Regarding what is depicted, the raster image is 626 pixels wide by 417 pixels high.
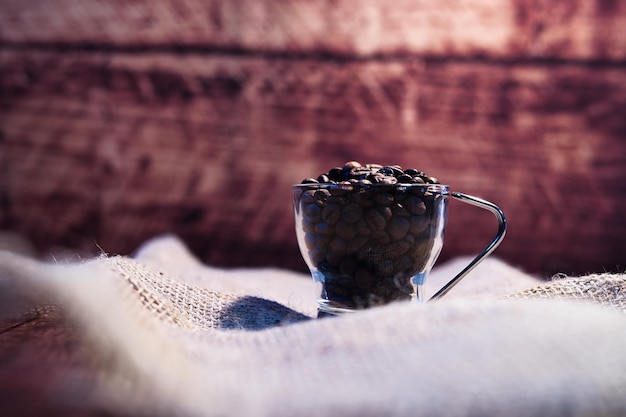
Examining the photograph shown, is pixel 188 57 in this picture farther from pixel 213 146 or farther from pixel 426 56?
pixel 426 56

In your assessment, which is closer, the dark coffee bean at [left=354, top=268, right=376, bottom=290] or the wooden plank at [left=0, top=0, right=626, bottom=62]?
the dark coffee bean at [left=354, top=268, right=376, bottom=290]

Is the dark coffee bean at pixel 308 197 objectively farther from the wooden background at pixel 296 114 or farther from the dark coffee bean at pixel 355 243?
the wooden background at pixel 296 114

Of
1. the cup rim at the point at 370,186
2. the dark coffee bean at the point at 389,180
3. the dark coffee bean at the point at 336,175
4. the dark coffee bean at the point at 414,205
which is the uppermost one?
the dark coffee bean at the point at 336,175

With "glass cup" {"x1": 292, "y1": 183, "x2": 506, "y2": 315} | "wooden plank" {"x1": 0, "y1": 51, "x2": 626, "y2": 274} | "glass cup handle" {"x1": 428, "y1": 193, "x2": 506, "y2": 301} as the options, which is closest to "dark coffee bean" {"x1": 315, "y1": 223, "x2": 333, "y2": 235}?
"glass cup" {"x1": 292, "y1": 183, "x2": 506, "y2": 315}

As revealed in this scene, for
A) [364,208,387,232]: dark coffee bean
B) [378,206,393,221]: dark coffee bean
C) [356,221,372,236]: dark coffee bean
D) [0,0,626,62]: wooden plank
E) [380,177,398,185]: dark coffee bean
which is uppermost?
[0,0,626,62]: wooden plank

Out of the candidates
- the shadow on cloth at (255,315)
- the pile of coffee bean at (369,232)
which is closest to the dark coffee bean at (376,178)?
the pile of coffee bean at (369,232)

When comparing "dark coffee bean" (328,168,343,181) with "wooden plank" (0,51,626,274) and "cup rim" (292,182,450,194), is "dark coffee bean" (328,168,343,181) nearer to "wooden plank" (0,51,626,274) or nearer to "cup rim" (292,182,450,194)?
"cup rim" (292,182,450,194)

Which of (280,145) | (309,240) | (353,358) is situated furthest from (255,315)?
(280,145)
